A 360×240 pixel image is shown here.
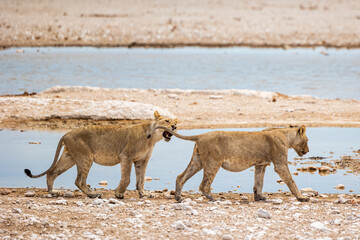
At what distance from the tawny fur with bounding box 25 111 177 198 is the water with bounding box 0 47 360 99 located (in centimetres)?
1475

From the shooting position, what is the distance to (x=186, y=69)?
34.6m

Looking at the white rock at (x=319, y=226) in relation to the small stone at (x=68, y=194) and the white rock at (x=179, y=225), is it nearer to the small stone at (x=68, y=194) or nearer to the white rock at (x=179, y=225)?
the white rock at (x=179, y=225)

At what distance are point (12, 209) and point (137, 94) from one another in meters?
14.0

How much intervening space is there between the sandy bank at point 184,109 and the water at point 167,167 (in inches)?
60.2

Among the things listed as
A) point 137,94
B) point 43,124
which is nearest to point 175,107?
point 137,94

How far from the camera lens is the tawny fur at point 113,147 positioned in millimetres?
9773

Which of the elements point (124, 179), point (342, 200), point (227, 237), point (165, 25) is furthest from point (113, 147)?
point (165, 25)

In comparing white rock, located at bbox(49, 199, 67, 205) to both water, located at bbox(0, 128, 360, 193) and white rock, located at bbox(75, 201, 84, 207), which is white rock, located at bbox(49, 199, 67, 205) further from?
water, located at bbox(0, 128, 360, 193)

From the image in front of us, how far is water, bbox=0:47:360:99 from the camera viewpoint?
27594 millimetres

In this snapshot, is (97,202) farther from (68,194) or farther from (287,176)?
(287,176)

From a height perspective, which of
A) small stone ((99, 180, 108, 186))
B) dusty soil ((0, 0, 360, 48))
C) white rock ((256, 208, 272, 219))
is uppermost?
dusty soil ((0, 0, 360, 48))

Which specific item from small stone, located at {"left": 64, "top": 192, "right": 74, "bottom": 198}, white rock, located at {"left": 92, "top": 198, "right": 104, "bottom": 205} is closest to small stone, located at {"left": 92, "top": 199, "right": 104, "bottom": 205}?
white rock, located at {"left": 92, "top": 198, "right": 104, "bottom": 205}

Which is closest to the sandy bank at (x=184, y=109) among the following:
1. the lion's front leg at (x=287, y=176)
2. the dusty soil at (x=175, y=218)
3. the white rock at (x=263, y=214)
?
the lion's front leg at (x=287, y=176)

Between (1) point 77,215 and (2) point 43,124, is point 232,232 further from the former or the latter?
(2) point 43,124
